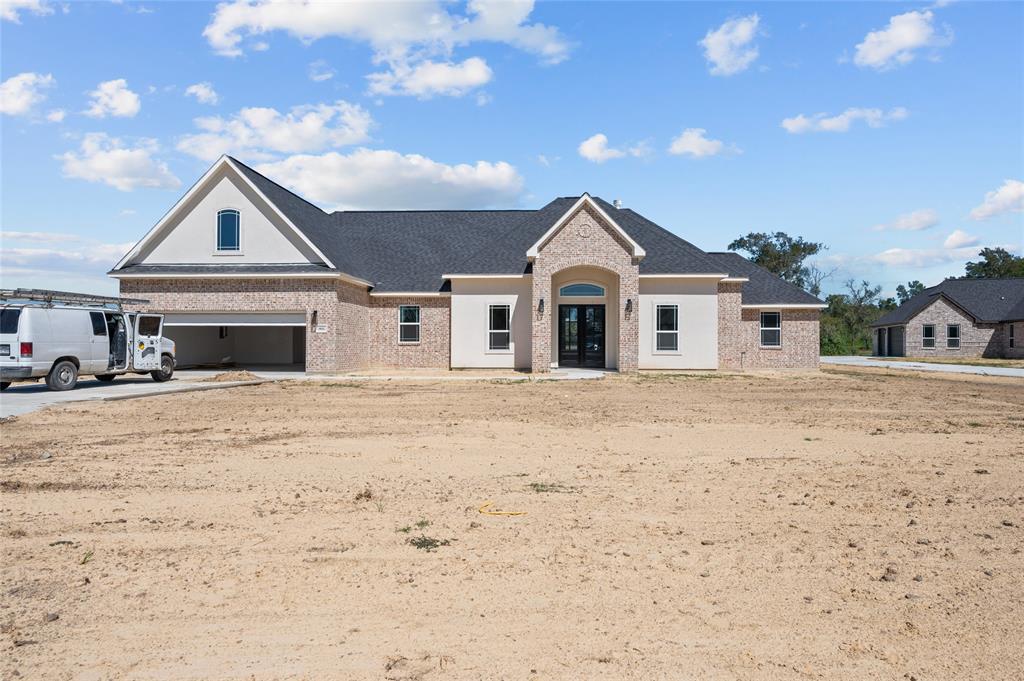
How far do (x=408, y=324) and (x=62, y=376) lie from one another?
42.9 feet

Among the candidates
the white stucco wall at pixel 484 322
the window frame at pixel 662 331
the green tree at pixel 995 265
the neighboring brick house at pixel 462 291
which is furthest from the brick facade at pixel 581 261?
the green tree at pixel 995 265

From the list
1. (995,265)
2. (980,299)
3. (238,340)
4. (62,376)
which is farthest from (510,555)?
(995,265)

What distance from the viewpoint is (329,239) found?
27828 millimetres

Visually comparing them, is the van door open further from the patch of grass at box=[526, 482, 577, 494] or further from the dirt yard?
the patch of grass at box=[526, 482, 577, 494]

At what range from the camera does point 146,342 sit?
19.7 metres

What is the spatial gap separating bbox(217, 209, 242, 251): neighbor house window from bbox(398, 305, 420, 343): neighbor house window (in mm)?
6812

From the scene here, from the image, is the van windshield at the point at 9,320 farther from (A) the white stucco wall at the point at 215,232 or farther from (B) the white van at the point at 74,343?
(A) the white stucco wall at the point at 215,232

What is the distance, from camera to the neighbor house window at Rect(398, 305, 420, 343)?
27703 mm

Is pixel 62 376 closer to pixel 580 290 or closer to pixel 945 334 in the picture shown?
pixel 580 290

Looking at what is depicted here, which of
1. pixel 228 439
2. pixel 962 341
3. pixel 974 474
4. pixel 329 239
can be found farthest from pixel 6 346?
pixel 962 341

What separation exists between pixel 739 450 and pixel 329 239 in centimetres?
2219

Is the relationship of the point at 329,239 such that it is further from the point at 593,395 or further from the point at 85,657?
the point at 85,657

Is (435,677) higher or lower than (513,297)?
lower

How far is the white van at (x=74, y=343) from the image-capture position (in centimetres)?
1572
